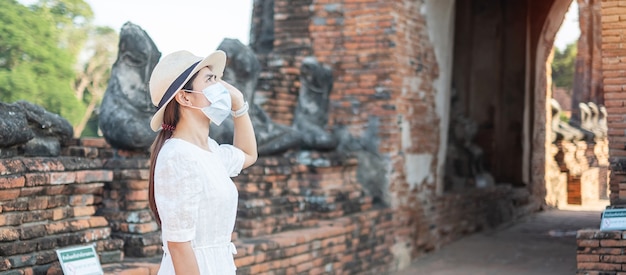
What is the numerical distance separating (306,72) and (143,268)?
3.55m

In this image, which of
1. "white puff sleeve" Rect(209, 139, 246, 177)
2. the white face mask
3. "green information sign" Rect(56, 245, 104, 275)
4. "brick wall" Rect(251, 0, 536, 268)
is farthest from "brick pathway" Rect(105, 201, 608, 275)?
the white face mask

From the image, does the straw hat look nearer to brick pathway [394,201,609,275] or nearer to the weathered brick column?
the weathered brick column

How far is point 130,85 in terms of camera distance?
4797 millimetres

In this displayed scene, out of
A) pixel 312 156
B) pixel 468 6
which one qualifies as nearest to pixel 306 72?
pixel 312 156

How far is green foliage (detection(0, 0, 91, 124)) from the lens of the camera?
1112 cm

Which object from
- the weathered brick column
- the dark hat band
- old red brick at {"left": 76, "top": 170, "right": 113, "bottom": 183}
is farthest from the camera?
the weathered brick column

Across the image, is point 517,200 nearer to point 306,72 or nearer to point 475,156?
point 475,156

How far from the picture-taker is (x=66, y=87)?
1223cm

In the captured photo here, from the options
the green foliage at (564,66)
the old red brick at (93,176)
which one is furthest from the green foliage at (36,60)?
the green foliage at (564,66)

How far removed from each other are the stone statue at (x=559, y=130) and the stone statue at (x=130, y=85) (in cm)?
1155

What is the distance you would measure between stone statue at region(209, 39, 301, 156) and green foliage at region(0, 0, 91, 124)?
6.01 m

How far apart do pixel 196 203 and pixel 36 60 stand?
10.2 metres

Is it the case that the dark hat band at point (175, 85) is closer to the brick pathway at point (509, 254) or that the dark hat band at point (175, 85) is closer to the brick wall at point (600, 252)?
the brick wall at point (600, 252)

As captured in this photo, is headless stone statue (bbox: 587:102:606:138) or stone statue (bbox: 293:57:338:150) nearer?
stone statue (bbox: 293:57:338:150)
